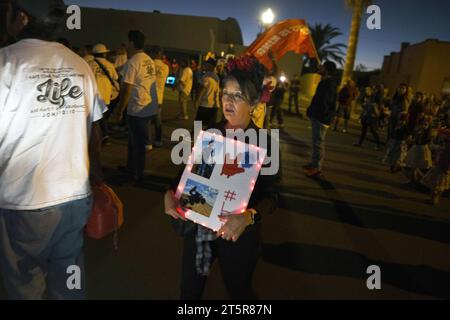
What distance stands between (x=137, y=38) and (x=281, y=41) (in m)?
2.43

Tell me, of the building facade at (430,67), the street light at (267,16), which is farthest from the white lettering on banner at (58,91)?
the building facade at (430,67)

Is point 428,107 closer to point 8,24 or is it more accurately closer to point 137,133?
point 137,133

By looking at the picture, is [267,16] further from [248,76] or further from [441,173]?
[248,76]

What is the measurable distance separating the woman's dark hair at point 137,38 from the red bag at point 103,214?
342cm

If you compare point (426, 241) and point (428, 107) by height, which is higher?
point (428, 107)

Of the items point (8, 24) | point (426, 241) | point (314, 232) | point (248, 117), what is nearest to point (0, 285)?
point (8, 24)

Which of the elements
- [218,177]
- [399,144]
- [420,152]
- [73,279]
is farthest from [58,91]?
[399,144]

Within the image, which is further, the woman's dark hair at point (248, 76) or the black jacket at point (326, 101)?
the black jacket at point (326, 101)

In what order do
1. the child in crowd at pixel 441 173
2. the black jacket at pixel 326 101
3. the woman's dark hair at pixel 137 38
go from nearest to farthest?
the woman's dark hair at pixel 137 38 < the child in crowd at pixel 441 173 < the black jacket at pixel 326 101

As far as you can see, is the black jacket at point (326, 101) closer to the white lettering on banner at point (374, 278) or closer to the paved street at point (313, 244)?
the paved street at point (313, 244)

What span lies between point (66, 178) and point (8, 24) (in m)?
0.83

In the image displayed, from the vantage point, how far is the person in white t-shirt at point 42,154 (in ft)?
5.81

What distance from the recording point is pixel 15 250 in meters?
1.93

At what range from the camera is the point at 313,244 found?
14.1ft
